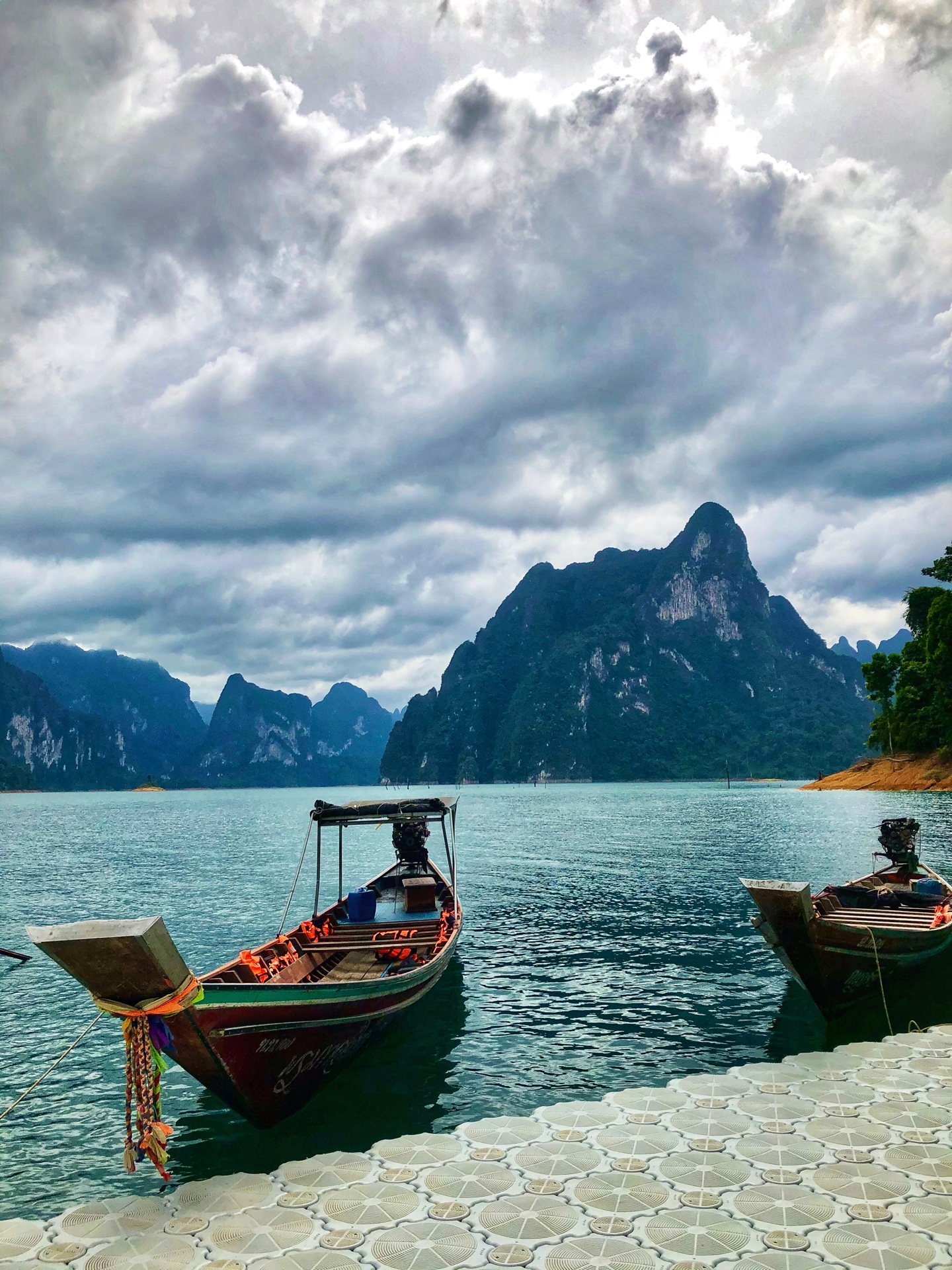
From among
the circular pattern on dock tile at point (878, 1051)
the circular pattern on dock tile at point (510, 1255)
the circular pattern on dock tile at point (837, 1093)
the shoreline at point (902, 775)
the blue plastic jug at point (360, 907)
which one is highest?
the blue plastic jug at point (360, 907)

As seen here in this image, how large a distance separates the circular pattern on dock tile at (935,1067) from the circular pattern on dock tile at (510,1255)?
22.1 feet

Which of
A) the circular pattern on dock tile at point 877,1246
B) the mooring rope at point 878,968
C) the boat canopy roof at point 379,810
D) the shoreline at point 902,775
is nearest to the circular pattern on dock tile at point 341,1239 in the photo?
the circular pattern on dock tile at point 877,1246

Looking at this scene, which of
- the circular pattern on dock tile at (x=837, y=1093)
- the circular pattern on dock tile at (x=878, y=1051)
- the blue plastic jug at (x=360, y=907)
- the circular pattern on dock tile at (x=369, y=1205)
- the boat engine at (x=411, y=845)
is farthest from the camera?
the boat engine at (x=411, y=845)

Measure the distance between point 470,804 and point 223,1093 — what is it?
113342mm

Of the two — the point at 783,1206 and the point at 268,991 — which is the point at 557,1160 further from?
the point at 268,991

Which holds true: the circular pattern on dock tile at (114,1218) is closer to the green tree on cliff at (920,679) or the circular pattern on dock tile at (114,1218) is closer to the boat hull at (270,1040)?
the boat hull at (270,1040)

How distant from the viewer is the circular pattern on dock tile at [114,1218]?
7113 millimetres

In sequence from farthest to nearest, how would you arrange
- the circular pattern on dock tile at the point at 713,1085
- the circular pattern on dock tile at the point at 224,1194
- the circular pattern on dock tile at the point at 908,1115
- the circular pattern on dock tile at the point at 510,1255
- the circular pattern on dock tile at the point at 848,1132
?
1. the circular pattern on dock tile at the point at 713,1085
2. the circular pattern on dock tile at the point at 908,1115
3. the circular pattern on dock tile at the point at 848,1132
4. the circular pattern on dock tile at the point at 224,1194
5. the circular pattern on dock tile at the point at 510,1255

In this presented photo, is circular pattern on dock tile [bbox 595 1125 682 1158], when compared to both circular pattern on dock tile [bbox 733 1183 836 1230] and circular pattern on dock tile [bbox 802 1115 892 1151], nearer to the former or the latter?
circular pattern on dock tile [bbox 733 1183 836 1230]

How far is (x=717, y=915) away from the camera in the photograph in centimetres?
2608

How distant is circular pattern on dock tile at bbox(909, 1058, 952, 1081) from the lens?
1038 cm

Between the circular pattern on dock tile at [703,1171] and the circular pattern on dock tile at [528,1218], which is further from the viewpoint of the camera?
the circular pattern on dock tile at [703,1171]

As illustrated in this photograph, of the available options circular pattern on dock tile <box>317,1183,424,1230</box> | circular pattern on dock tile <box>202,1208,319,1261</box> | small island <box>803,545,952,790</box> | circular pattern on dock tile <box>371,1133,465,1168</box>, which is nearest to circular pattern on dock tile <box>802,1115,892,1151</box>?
circular pattern on dock tile <box>371,1133,465,1168</box>

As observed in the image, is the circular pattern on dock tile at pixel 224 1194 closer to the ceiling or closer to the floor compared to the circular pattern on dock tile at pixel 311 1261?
closer to the floor
